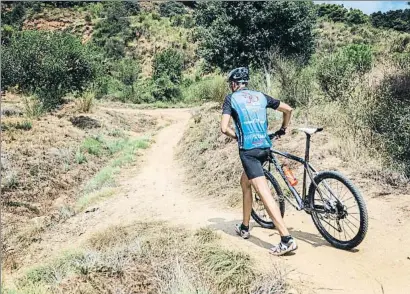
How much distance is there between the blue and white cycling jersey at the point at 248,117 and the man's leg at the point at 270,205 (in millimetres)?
378

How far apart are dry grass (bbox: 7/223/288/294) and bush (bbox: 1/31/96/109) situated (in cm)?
1210

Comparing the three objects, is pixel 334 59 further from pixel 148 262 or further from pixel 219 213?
pixel 148 262

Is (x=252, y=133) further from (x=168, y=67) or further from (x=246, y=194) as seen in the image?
(x=168, y=67)

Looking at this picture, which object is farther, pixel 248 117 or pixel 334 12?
pixel 334 12

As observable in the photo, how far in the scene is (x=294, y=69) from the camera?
12.3 meters

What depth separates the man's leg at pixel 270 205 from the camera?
4.56 metres

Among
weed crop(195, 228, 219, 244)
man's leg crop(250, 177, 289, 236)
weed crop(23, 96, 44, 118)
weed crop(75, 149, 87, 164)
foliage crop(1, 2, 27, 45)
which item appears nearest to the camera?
man's leg crop(250, 177, 289, 236)

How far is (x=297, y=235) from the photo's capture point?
17.3 feet

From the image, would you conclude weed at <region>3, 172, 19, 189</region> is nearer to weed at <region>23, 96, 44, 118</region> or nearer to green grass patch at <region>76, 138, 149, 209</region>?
green grass patch at <region>76, 138, 149, 209</region>

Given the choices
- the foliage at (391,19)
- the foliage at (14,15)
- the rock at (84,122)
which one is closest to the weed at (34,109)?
the rock at (84,122)

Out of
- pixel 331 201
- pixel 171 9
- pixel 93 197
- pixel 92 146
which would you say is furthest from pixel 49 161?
pixel 171 9

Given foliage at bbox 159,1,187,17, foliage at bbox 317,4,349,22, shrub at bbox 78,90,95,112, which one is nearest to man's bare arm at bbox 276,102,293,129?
shrub at bbox 78,90,95,112

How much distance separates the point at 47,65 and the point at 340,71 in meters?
10.2

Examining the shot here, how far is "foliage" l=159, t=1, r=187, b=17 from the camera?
60.6 meters
